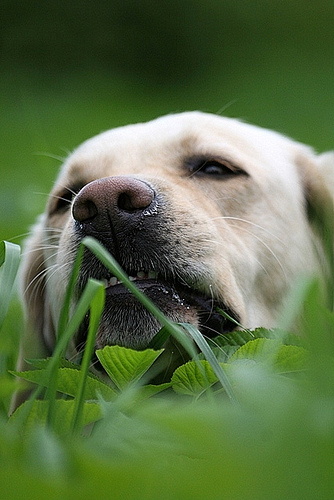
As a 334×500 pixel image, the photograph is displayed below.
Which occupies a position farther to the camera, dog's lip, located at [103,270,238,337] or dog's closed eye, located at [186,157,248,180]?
dog's closed eye, located at [186,157,248,180]

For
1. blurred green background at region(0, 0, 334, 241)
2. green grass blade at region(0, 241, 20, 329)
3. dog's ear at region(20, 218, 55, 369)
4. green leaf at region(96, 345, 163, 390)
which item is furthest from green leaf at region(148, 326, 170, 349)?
blurred green background at region(0, 0, 334, 241)

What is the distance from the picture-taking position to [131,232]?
2109 mm

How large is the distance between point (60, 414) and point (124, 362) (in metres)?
0.21

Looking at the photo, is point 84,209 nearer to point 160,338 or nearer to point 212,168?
point 160,338

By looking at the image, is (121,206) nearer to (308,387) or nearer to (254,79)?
(308,387)

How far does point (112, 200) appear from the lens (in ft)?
6.66

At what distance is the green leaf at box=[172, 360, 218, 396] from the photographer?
5.07ft

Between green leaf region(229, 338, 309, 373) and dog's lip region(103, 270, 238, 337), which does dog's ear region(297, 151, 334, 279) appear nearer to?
dog's lip region(103, 270, 238, 337)

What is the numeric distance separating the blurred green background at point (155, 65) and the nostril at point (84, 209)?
609 cm

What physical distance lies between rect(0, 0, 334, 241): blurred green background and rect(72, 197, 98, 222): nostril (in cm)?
609

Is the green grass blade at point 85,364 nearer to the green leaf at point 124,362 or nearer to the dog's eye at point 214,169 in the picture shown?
the green leaf at point 124,362

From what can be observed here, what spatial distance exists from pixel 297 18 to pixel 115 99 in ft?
30.1

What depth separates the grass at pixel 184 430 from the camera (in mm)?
880

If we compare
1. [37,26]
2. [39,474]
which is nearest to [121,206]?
[39,474]
